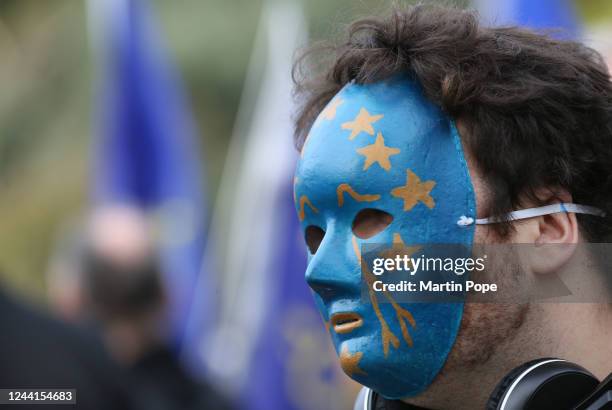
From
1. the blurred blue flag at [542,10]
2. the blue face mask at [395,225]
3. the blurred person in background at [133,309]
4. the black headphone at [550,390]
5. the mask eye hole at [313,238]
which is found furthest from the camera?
the blurred blue flag at [542,10]

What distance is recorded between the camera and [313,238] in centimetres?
288

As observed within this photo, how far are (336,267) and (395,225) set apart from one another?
0.62ft

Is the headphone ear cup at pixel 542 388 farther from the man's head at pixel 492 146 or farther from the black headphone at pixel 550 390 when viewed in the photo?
the man's head at pixel 492 146

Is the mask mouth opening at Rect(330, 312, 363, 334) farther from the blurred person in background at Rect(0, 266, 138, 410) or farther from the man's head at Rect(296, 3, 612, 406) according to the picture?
the blurred person in background at Rect(0, 266, 138, 410)

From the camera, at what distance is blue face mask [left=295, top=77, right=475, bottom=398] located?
2654 millimetres

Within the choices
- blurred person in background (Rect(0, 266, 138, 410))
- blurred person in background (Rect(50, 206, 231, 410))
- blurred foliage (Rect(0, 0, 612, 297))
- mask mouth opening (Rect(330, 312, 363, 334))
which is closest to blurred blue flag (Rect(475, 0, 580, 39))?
blurred person in background (Rect(50, 206, 231, 410))

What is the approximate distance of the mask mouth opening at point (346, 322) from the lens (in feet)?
8.76

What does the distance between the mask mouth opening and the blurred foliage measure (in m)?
12.8

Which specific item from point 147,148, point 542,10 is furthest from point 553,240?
point 147,148

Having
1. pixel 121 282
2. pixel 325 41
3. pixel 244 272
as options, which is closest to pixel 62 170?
pixel 244 272

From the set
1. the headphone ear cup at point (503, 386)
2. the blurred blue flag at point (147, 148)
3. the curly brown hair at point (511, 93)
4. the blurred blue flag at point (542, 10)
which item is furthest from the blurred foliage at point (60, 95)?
the headphone ear cup at point (503, 386)

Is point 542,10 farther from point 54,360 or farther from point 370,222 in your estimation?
point 54,360

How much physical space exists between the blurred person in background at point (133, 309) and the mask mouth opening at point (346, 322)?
229 centimetres

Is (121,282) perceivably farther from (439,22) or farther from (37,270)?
(37,270)
